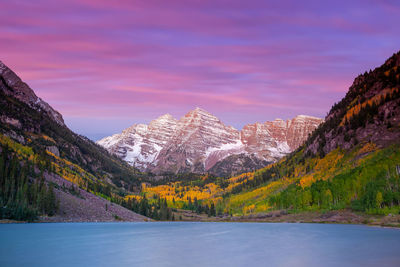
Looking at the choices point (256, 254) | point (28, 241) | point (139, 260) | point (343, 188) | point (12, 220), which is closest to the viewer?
point (139, 260)

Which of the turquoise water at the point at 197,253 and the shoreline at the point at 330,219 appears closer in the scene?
the turquoise water at the point at 197,253

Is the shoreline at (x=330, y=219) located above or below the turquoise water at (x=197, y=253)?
above

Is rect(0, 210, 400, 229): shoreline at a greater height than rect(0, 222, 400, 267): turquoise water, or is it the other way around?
rect(0, 210, 400, 229): shoreline

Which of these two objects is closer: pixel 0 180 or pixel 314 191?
pixel 0 180

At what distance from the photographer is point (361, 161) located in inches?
7426


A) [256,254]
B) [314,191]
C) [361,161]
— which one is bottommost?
[256,254]

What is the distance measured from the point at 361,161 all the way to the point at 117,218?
4956 inches

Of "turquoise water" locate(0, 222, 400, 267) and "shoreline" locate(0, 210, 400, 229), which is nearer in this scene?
"turquoise water" locate(0, 222, 400, 267)

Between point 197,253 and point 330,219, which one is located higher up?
point 330,219

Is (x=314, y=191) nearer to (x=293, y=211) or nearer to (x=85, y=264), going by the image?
(x=293, y=211)

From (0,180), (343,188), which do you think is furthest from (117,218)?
(343,188)

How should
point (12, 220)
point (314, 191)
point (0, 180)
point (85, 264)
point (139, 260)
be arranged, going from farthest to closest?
point (314, 191), point (0, 180), point (12, 220), point (139, 260), point (85, 264)

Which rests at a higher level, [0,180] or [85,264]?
[0,180]

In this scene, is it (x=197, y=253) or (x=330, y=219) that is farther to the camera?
(x=330, y=219)
